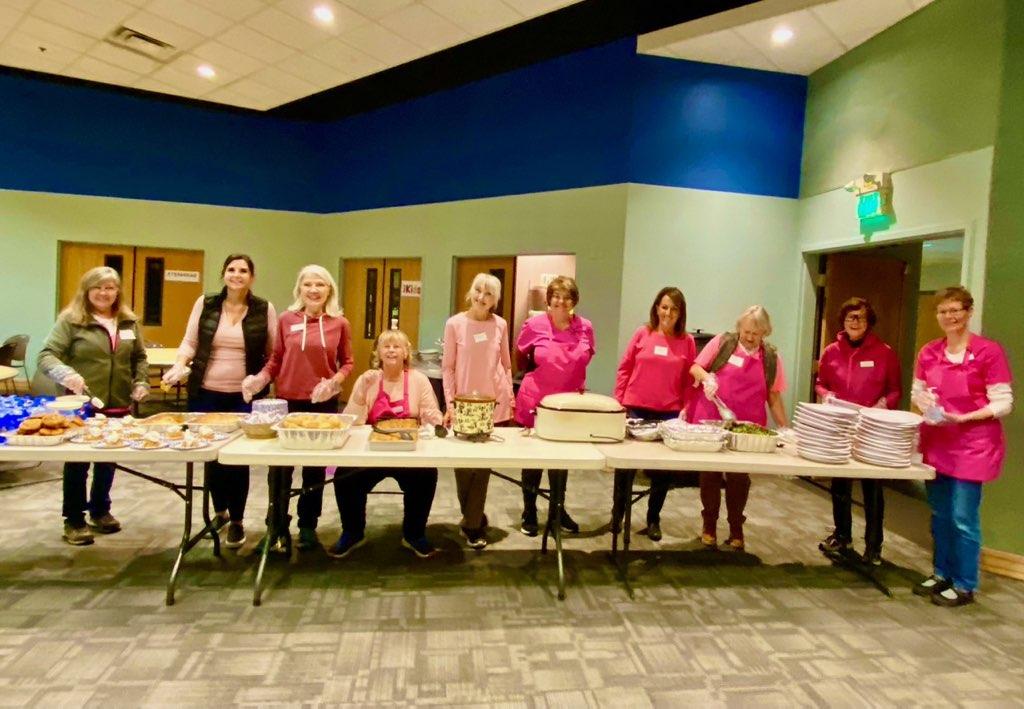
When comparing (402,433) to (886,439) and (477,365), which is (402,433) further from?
(886,439)

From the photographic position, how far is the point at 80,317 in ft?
10.4

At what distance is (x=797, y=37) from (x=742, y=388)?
9.45 ft

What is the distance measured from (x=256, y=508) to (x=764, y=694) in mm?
3077

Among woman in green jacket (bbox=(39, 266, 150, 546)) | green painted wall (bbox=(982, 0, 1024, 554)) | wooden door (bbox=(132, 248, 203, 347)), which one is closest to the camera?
woman in green jacket (bbox=(39, 266, 150, 546))

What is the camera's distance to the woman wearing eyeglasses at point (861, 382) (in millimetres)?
3299

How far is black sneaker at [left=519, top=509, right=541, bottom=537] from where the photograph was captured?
12.2ft

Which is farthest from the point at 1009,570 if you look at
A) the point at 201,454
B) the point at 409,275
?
the point at 409,275

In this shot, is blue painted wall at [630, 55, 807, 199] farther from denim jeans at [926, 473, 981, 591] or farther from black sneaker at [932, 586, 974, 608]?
black sneaker at [932, 586, 974, 608]

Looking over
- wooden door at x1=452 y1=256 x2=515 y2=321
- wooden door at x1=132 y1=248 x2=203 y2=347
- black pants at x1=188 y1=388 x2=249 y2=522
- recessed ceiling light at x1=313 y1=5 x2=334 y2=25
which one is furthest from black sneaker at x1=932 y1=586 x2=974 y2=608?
wooden door at x1=132 y1=248 x2=203 y2=347

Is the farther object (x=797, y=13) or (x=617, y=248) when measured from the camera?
(x=617, y=248)

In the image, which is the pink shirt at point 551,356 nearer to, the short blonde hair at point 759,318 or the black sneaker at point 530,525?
the black sneaker at point 530,525

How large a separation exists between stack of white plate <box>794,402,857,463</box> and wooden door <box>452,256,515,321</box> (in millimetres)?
3732

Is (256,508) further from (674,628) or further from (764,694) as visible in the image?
(764,694)

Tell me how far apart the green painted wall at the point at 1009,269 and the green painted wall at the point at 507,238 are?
2438 mm
